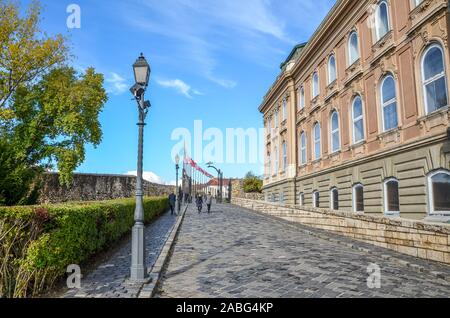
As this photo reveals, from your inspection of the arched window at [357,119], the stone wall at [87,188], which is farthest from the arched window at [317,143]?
the stone wall at [87,188]

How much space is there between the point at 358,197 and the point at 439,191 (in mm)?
5634

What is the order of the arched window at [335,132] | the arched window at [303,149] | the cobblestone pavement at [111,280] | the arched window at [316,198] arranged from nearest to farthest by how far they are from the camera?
the cobblestone pavement at [111,280] → the arched window at [335,132] → the arched window at [316,198] → the arched window at [303,149]

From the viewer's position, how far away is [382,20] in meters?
15.5

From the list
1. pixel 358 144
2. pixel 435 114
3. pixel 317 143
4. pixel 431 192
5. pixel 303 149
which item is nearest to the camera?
pixel 435 114

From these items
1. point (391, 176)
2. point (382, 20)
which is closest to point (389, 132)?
point (391, 176)

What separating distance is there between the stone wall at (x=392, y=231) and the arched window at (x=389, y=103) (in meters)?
4.30

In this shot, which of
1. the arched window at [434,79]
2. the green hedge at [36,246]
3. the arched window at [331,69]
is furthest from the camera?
the arched window at [331,69]

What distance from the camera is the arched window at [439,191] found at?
36.2ft

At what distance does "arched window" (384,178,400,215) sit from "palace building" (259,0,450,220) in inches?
1.6

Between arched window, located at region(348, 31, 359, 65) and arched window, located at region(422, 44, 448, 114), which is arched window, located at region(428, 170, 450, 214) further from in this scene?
arched window, located at region(348, 31, 359, 65)

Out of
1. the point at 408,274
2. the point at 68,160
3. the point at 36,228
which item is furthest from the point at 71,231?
the point at 68,160

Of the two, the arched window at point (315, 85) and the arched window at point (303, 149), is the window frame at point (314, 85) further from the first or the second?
the arched window at point (303, 149)

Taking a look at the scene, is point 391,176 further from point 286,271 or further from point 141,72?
point 141,72
